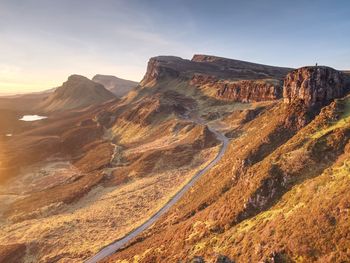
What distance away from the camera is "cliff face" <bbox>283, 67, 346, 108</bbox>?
56.4 meters

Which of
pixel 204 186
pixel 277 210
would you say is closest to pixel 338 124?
pixel 277 210

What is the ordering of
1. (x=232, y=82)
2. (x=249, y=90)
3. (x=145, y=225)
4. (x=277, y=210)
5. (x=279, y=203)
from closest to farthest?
(x=277, y=210), (x=279, y=203), (x=145, y=225), (x=249, y=90), (x=232, y=82)

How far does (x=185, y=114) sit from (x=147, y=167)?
154 feet

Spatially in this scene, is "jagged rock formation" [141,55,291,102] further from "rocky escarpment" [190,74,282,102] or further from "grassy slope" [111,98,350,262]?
"grassy slope" [111,98,350,262]

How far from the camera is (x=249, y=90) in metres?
117

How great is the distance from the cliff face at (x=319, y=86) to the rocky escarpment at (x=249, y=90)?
47335 mm

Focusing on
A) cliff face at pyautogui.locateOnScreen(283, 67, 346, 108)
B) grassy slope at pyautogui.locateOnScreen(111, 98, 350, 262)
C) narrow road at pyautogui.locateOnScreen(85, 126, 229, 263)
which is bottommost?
narrow road at pyautogui.locateOnScreen(85, 126, 229, 263)

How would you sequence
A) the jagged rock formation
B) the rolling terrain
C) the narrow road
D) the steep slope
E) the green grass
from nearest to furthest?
the steep slope, the rolling terrain, the green grass, the narrow road, the jagged rock formation

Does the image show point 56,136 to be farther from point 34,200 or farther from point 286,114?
point 286,114

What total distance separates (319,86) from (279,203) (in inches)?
1175

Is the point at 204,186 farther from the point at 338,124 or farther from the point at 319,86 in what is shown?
the point at 319,86

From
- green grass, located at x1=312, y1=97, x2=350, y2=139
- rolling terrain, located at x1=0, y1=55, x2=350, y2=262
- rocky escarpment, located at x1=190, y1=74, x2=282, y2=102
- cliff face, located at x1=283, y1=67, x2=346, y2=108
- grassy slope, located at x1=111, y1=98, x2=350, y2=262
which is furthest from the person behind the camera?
rocky escarpment, located at x1=190, y1=74, x2=282, y2=102

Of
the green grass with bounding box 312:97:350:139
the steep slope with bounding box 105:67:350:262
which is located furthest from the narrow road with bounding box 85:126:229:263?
the green grass with bounding box 312:97:350:139

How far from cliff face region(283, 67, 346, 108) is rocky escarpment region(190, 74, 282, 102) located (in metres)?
47.3
